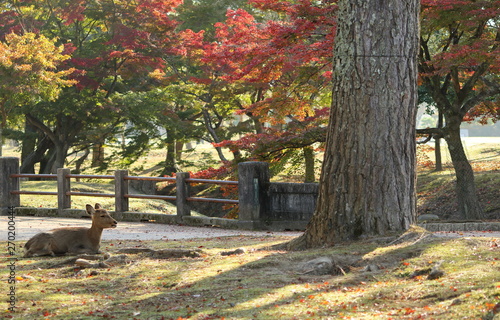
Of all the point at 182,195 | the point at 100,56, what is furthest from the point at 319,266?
the point at 100,56

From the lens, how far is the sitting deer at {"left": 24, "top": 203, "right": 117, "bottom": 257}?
9430 mm

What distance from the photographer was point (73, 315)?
607cm

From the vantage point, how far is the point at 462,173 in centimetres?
1772

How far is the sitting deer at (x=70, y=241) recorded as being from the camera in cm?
943

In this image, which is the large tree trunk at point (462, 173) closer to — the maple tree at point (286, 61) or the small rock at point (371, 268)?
the maple tree at point (286, 61)

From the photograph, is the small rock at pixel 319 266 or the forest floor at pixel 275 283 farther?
the small rock at pixel 319 266

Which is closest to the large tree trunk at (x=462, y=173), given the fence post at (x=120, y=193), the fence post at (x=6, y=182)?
the fence post at (x=120, y=193)

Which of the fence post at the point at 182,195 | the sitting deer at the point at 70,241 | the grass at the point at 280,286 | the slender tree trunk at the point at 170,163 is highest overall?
the slender tree trunk at the point at 170,163

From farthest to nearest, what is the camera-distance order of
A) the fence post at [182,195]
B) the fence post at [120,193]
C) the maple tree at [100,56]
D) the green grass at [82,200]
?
the maple tree at [100,56] → the green grass at [82,200] → the fence post at [120,193] → the fence post at [182,195]

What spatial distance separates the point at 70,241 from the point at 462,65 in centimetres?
1091

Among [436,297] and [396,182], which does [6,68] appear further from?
[436,297]

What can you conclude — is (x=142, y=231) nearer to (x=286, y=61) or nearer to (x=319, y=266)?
(x=286, y=61)

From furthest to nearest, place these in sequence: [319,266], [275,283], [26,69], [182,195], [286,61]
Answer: [26,69] < [286,61] < [182,195] < [319,266] < [275,283]

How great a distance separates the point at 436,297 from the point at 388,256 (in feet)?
5.80
